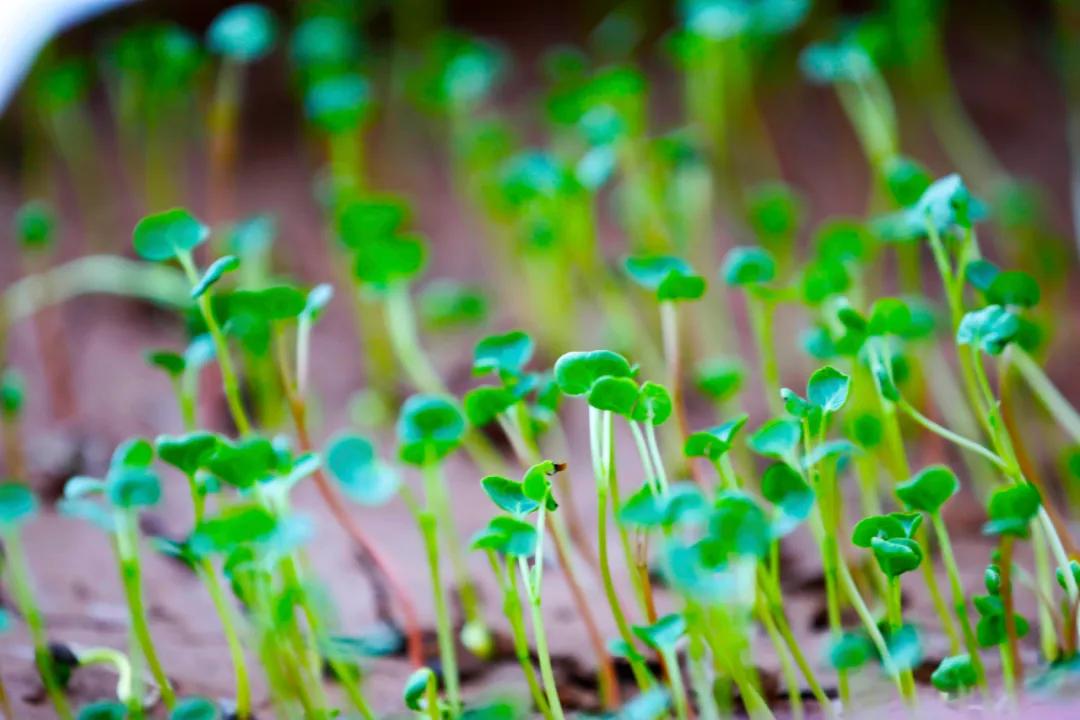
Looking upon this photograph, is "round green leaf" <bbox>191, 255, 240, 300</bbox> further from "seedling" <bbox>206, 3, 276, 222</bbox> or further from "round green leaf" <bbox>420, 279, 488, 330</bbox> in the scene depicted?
"seedling" <bbox>206, 3, 276, 222</bbox>

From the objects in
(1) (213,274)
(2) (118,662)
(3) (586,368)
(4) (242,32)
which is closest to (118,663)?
(2) (118,662)

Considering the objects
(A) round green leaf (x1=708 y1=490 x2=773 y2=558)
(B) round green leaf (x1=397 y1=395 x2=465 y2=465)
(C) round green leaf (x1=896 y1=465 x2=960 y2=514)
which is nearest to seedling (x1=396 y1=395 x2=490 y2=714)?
(B) round green leaf (x1=397 y1=395 x2=465 y2=465)

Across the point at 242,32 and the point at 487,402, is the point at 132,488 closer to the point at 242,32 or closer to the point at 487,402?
the point at 487,402

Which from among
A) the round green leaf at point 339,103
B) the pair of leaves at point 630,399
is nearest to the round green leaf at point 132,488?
the pair of leaves at point 630,399

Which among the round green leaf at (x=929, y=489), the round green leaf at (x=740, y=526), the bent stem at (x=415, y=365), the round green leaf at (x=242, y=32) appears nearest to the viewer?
the round green leaf at (x=740, y=526)

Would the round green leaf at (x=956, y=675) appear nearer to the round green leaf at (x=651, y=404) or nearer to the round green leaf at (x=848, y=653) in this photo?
the round green leaf at (x=848, y=653)

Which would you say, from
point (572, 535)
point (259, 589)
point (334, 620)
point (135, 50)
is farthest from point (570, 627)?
point (135, 50)
